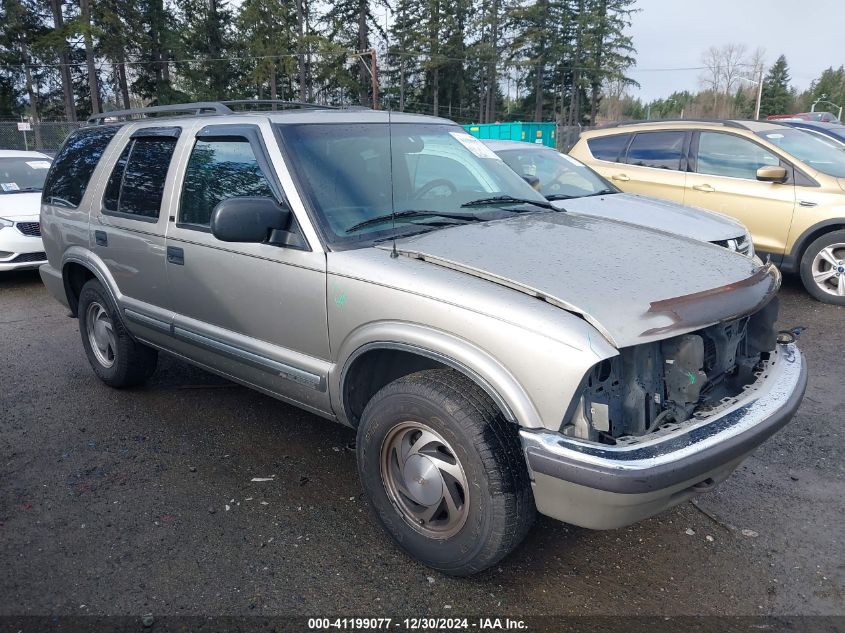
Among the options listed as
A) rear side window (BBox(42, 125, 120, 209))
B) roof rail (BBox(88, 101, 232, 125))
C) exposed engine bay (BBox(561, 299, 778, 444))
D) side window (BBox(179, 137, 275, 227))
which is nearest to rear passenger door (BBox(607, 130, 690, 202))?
exposed engine bay (BBox(561, 299, 778, 444))

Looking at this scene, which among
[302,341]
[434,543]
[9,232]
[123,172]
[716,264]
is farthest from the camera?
[9,232]

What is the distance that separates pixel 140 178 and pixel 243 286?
1396mm

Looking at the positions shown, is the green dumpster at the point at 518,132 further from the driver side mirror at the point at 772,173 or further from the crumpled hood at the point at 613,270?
the crumpled hood at the point at 613,270

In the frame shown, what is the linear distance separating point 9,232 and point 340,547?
7.69 m

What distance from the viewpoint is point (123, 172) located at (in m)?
4.38

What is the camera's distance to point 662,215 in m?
5.93

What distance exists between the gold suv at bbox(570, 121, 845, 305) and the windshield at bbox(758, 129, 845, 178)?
0.6 inches

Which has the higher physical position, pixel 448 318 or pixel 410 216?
pixel 410 216

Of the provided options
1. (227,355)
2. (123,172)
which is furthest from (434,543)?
(123,172)

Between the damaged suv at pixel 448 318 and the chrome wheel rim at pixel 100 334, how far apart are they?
603 millimetres

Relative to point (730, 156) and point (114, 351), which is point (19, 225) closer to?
point (114, 351)

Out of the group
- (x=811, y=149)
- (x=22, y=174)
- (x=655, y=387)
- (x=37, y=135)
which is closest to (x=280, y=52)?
(x=37, y=135)

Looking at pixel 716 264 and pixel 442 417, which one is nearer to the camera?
pixel 442 417

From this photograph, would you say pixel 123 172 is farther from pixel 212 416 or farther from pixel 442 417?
pixel 442 417
